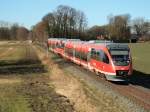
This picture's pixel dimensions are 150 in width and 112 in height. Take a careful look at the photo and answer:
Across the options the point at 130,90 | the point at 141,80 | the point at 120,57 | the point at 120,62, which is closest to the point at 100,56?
the point at 120,57

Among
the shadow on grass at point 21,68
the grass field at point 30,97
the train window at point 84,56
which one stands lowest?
the shadow on grass at point 21,68

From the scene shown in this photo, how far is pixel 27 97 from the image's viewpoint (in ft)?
86.0

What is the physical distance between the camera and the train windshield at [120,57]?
30708 millimetres

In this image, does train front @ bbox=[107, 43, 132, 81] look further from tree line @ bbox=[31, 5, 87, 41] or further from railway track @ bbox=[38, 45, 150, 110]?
tree line @ bbox=[31, 5, 87, 41]

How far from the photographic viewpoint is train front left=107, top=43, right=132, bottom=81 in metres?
30.4

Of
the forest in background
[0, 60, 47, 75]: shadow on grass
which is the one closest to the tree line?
the forest in background

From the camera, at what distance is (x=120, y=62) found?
101 ft

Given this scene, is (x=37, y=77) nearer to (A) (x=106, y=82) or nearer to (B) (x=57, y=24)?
(A) (x=106, y=82)

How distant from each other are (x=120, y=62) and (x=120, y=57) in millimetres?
599

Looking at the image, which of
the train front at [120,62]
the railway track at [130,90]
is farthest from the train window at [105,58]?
the railway track at [130,90]

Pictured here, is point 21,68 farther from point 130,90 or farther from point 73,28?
point 73,28

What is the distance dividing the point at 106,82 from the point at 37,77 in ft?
34.9

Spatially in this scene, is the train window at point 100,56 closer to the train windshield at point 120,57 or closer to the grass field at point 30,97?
the train windshield at point 120,57

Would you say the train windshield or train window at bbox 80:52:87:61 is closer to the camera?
the train windshield
